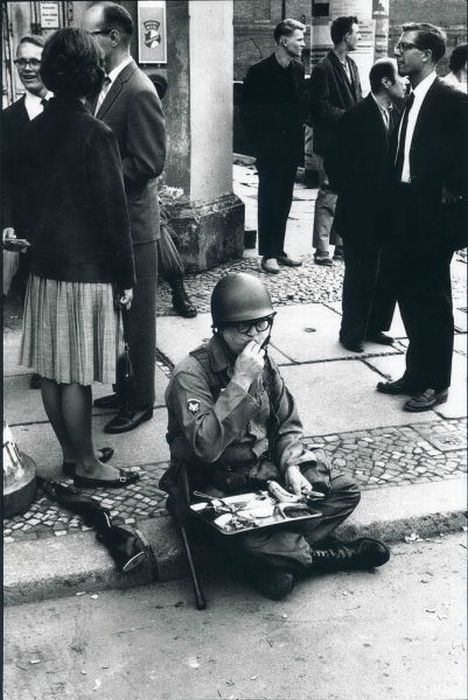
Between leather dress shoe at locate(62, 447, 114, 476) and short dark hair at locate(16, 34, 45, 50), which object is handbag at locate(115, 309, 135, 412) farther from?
short dark hair at locate(16, 34, 45, 50)

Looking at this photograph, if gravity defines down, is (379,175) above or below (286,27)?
below

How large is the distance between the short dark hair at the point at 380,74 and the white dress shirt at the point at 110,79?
1505 mm

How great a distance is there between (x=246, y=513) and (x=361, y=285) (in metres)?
1.77

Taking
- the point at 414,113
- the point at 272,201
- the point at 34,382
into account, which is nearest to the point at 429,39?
the point at 414,113

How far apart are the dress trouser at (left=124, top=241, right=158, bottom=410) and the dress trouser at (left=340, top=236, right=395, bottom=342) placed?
106 cm

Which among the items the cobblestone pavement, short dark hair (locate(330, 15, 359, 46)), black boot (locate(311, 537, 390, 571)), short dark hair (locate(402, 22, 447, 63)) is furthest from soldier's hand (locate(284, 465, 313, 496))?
short dark hair (locate(402, 22, 447, 63))

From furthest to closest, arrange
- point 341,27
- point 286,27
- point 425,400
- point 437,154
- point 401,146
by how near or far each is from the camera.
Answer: point 425,400 < point 401,146 < point 437,154 < point 341,27 < point 286,27

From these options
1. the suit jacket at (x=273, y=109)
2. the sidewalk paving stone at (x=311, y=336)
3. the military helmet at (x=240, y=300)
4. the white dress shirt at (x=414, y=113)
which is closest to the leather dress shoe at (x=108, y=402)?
the sidewalk paving stone at (x=311, y=336)

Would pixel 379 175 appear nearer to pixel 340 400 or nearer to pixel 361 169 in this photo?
pixel 361 169

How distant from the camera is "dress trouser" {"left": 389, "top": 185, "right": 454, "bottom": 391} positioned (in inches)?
165

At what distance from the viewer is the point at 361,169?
16.1 feet

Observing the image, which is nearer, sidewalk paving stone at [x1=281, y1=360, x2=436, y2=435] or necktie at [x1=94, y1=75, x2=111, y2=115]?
necktie at [x1=94, y1=75, x2=111, y2=115]

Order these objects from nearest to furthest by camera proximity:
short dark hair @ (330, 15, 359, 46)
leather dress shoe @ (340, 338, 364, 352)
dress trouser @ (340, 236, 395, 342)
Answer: short dark hair @ (330, 15, 359, 46) → dress trouser @ (340, 236, 395, 342) → leather dress shoe @ (340, 338, 364, 352)

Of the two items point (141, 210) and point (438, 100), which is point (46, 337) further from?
point (438, 100)
